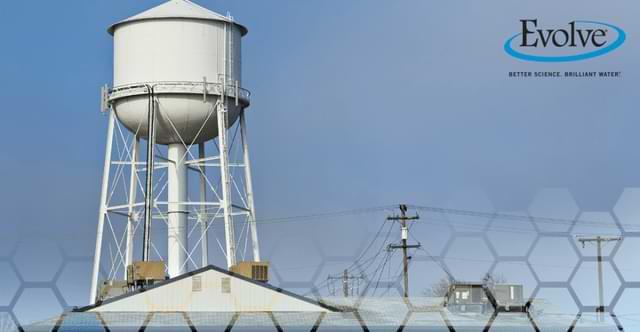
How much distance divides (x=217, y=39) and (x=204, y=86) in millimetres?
973

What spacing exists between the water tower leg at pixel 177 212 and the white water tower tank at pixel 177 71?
287mm

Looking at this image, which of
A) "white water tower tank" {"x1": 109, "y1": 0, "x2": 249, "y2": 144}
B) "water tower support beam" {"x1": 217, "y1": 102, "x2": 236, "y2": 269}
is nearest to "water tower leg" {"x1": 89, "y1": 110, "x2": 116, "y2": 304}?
"white water tower tank" {"x1": 109, "y1": 0, "x2": 249, "y2": 144}

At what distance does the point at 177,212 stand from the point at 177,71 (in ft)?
7.87

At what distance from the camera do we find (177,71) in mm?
18891

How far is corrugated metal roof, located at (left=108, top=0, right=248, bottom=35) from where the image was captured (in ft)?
63.0

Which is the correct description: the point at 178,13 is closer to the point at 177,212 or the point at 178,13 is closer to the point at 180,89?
the point at 180,89

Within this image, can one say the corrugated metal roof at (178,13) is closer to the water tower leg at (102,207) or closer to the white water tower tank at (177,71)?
the white water tower tank at (177,71)

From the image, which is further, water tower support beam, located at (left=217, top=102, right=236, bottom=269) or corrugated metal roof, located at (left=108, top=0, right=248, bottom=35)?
corrugated metal roof, located at (left=108, top=0, right=248, bottom=35)

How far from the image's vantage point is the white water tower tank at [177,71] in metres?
18.8

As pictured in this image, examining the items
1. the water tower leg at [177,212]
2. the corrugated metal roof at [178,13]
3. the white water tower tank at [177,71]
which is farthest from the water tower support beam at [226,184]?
the corrugated metal roof at [178,13]

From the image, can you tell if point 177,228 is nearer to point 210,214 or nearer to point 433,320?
point 210,214

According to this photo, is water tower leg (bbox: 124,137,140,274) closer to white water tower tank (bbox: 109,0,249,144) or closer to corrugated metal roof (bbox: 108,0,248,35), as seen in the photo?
white water tower tank (bbox: 109,0,249,144)

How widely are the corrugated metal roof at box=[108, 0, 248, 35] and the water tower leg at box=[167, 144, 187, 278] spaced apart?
2.18m

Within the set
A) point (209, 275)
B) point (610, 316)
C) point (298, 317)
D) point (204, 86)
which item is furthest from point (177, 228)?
point (610, 316)
